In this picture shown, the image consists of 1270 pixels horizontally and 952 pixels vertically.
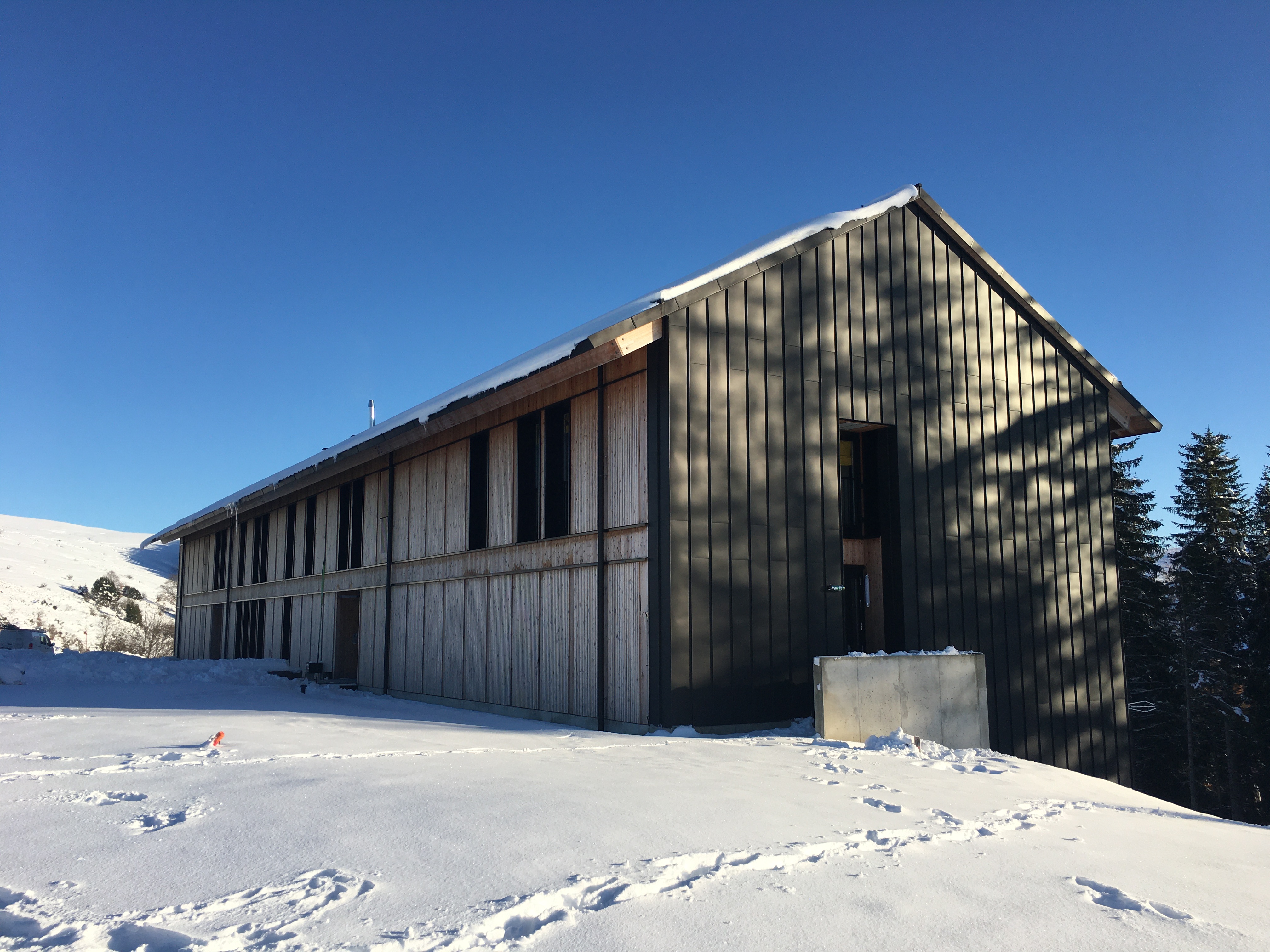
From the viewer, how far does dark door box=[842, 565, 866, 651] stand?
1298cm

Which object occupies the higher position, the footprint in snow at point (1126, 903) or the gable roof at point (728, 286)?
the gable roof at point (728, 286)

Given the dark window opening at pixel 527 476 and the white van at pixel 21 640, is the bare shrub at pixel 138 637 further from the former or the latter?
the dark window opening at pixel 527 476

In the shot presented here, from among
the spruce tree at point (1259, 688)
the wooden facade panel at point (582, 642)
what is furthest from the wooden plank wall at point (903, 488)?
the spruce tree at point (1259, 688)

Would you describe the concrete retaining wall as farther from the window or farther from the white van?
the white van

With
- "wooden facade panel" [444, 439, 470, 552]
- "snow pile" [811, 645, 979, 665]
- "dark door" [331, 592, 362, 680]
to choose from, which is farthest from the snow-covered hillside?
"snow pile" [811, 645, 979, 665]

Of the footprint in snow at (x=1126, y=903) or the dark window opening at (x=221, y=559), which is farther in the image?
the dark window opening at (x=221, y=559)

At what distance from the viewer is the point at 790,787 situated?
6.55 metres

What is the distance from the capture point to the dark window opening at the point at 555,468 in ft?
42.1

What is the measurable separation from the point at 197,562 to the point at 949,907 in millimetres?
33019

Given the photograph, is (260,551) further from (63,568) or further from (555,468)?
(63,568)

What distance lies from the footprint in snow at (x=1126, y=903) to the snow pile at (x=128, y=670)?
56.8ft


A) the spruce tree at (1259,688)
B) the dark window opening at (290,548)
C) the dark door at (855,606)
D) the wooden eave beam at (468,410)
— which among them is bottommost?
the spruce tree at (1259,688)

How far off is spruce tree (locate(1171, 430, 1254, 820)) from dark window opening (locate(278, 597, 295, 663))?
2852 centimetres

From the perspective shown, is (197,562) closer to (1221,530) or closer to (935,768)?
(935,768)
